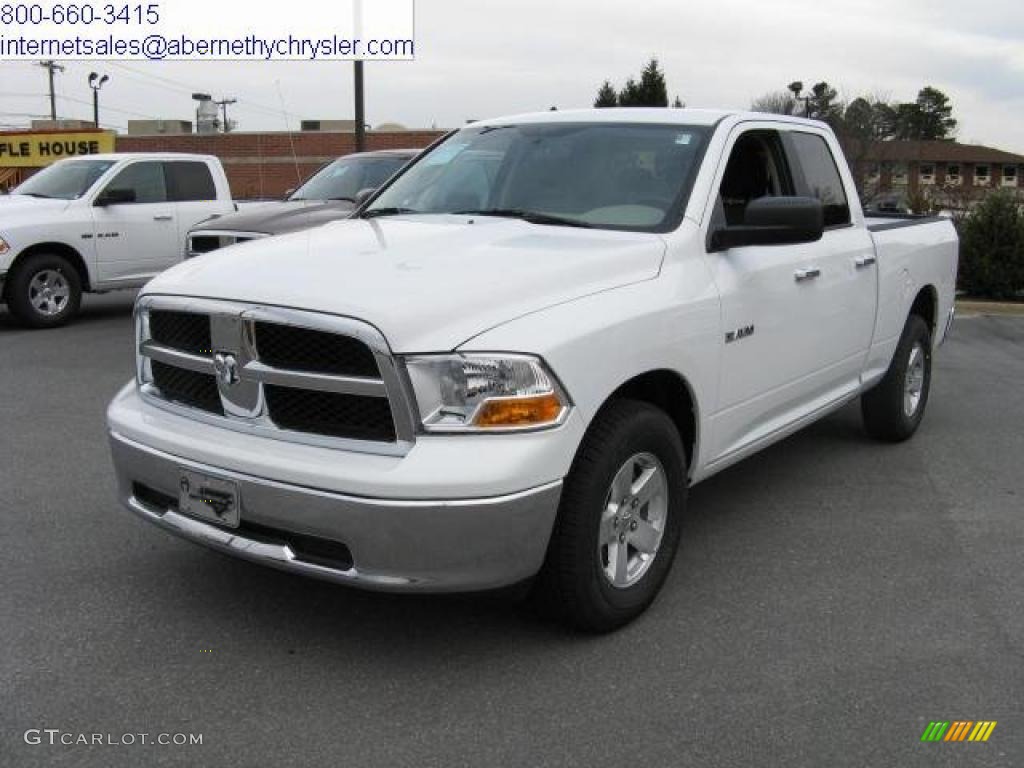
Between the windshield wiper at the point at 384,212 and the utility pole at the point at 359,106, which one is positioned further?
the utility pole at the point at 359,106

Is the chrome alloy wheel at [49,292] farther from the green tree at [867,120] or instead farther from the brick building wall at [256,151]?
the green tree at [867,120]

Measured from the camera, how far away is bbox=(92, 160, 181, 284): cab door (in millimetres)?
11289

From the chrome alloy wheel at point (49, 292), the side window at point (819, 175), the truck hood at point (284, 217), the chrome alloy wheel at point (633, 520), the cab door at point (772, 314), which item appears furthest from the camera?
the chrome alloy wheel at point (49, 292)

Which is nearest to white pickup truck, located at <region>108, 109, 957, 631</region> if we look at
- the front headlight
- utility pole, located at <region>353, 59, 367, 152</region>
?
the front headlight

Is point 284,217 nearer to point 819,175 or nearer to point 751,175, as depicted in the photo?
point 819,175

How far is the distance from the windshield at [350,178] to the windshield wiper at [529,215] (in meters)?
5.81

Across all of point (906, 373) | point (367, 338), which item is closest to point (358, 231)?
point (367, 338)

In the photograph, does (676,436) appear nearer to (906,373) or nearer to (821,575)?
(821,575)

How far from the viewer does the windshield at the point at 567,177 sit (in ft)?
13.9

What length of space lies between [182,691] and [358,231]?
77.4 inches

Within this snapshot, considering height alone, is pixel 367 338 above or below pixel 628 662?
above

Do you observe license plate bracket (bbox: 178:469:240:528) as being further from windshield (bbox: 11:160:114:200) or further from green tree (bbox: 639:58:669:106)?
green tree (bbox: 639:58:669:106)

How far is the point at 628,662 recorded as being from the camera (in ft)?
11.4

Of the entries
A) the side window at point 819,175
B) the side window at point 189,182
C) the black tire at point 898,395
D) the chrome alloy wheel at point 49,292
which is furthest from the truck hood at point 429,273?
the side window at point 189,182
